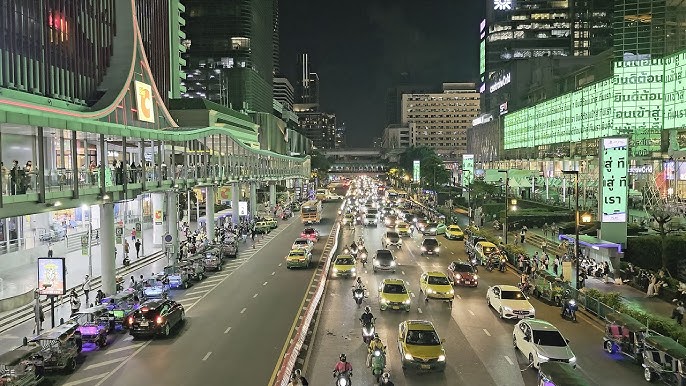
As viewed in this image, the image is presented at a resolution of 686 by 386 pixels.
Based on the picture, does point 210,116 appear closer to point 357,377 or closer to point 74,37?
point 74,37

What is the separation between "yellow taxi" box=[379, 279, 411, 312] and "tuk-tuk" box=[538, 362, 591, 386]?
10.1 m

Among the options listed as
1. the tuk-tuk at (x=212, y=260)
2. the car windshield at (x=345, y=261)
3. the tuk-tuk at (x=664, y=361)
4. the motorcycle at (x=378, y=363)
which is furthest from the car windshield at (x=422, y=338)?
the tuk-tuk at (x=212, y=260)

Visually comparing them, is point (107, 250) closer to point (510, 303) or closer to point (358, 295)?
point (358, 295)

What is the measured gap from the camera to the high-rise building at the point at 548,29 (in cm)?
15400

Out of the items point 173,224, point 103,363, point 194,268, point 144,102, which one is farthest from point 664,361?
point 144,102

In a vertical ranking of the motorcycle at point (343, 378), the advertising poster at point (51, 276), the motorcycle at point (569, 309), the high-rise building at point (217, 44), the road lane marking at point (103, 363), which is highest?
the high-rise building at point (217, 44)

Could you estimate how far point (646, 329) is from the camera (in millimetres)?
19922

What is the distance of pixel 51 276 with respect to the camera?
78.2 ft

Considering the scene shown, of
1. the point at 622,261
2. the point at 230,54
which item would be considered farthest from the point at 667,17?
the point at 230,54

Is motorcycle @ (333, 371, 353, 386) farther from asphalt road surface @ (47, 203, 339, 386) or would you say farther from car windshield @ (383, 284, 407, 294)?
car windshield @ (383, 284, 407, 294)

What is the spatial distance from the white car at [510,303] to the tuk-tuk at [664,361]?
6.93 meters

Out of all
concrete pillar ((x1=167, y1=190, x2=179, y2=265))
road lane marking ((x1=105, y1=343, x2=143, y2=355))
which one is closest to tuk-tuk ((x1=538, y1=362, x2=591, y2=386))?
road lane marking ((x1=105, y1=343, x2=143, y2=355))

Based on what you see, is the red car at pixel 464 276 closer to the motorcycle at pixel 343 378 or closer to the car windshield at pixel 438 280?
the car windshield at pixel 438 280

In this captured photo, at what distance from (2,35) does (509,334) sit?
135ft
